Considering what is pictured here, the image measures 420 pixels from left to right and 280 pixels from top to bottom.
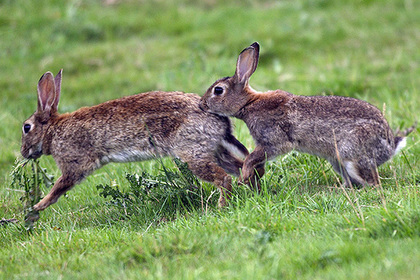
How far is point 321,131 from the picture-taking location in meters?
6.00

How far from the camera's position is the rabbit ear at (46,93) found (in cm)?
664

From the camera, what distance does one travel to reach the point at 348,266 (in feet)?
12.7

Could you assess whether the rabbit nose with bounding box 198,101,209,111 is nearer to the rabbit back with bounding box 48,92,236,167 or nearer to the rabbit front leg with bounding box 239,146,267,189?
the rabbit back with bounding box 48,92,236,167

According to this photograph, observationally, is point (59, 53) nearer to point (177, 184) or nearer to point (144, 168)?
point (144, 168)

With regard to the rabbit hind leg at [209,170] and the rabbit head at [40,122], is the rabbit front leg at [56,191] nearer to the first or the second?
the rabbit head at [40,122]

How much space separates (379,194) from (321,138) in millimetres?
926

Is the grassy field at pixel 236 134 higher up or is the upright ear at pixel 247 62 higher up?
the upright ear at pixel 247 62

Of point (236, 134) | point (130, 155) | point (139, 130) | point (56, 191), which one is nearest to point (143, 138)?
point (139, 130)

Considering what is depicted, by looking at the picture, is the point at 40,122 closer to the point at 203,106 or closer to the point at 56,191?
the point at 56,191

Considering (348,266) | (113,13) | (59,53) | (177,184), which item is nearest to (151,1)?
(113,13)

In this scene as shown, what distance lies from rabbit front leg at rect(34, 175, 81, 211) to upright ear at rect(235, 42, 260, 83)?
7.29 feet

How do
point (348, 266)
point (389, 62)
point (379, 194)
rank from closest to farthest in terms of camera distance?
point (348, 266), point (379, 194), point (389, 62)

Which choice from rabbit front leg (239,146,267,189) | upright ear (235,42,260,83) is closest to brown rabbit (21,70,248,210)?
rabbit front leg (239,146,267,189)

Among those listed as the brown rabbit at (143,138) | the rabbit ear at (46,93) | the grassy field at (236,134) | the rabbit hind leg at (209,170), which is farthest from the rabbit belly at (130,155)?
the rabbit ear at (46,93)
